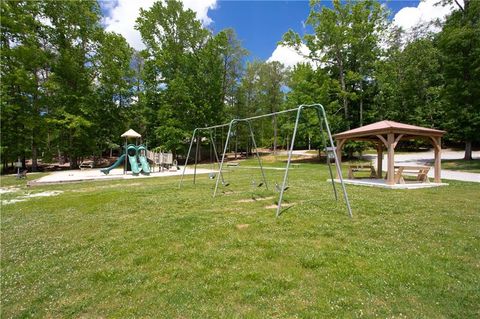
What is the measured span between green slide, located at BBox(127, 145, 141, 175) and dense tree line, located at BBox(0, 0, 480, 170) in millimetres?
7444

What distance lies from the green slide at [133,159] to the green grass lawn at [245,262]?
10263 millimetres

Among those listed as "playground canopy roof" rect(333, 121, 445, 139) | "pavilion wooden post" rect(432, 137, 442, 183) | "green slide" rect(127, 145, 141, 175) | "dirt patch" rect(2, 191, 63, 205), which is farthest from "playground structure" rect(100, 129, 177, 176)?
"pavilion wooden post" rect(432, 137, 442, 183)

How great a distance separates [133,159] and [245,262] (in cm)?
1536

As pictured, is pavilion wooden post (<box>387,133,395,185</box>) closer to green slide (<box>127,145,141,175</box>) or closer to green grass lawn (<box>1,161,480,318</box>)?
green grass lawn (<box>1,161,480,318</box>)

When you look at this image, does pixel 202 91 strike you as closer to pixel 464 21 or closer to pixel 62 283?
pixel 464 21

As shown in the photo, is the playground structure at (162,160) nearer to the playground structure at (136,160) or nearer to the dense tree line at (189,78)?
the playground structure at (136,160)

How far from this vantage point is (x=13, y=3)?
2106 centimetres

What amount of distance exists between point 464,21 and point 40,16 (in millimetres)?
33186

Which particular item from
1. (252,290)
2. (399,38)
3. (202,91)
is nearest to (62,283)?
(252,290)

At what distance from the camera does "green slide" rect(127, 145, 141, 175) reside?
1719 cm

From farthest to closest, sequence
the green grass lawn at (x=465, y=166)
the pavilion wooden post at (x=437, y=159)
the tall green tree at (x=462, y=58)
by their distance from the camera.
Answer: the tall green tree at (x=462, y=58)
the green grass lawn at (x=465, y=166)
the pavilion wooden post at (x=437, y=159)

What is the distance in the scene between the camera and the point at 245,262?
3807mm

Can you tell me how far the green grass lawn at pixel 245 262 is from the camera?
2852 mm

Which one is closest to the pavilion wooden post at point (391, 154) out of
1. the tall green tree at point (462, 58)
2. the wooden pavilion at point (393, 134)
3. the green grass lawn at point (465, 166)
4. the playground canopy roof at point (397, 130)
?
the wooden pavilion at point (393, 134)
